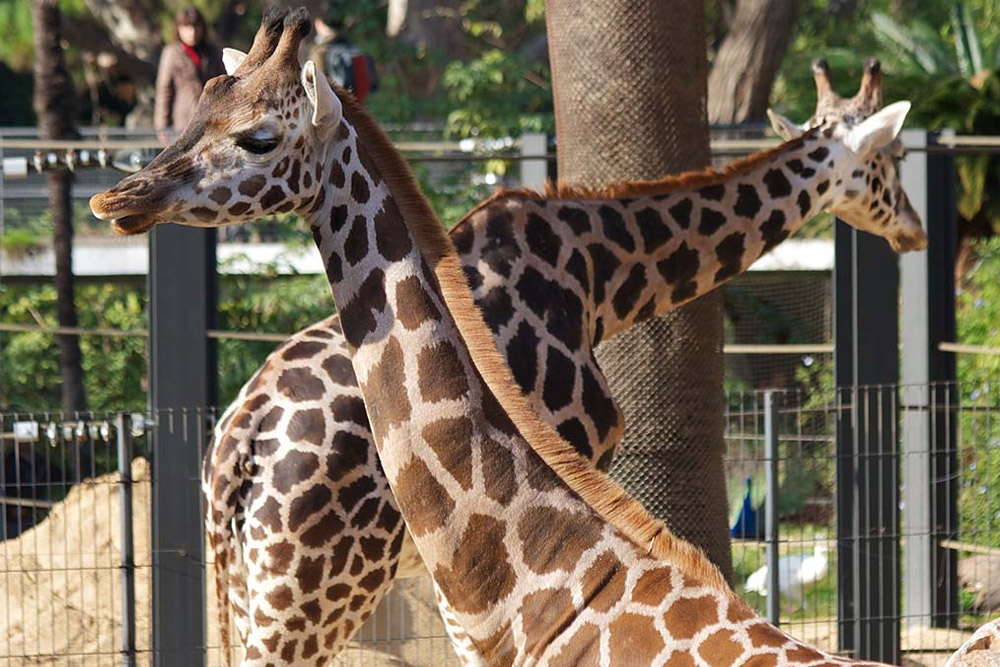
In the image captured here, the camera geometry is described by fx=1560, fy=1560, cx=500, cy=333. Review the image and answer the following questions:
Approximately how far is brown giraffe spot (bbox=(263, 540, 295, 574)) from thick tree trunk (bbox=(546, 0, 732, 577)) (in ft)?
5.49

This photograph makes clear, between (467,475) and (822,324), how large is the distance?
13.1 m

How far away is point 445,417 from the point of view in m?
3.22

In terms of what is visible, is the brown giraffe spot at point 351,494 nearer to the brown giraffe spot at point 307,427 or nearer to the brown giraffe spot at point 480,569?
the brown giraffe spot at point 307,427

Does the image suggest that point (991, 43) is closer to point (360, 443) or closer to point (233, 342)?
point (233, 342)

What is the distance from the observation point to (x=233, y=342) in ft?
41.1

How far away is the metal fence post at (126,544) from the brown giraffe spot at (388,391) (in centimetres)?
321

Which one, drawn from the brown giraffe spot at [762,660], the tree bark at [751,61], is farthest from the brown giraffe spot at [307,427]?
the tree bark at [751,61]

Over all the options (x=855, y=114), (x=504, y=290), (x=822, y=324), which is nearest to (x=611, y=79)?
(x=855, y=114)

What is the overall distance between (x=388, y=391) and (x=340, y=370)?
1.52 metres

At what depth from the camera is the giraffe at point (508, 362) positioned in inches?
185

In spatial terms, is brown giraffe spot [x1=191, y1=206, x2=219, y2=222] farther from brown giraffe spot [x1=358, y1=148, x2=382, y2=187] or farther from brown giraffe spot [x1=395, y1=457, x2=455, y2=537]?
brown giraffe spot [x1=395, y1=457, x2=455, y2=537]

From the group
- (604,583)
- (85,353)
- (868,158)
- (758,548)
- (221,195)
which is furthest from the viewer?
(85,353)

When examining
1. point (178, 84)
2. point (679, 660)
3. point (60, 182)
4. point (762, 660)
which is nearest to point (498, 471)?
point (679, 660)

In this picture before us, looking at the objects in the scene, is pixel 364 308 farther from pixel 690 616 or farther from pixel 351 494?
pixel 351 494
